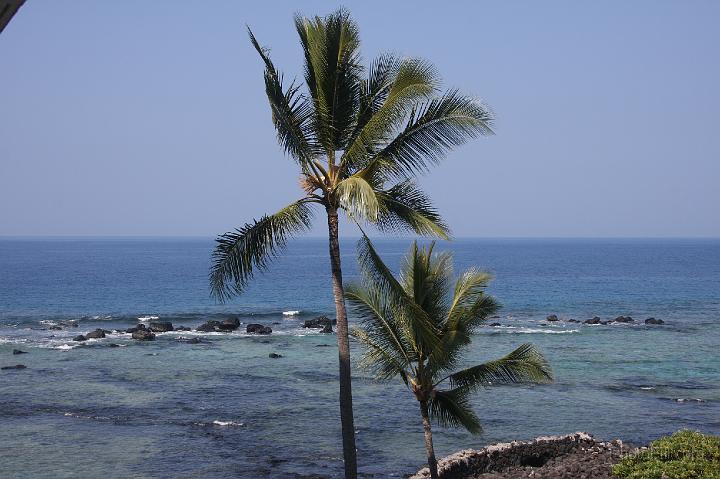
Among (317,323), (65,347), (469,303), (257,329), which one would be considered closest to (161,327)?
(257,329)

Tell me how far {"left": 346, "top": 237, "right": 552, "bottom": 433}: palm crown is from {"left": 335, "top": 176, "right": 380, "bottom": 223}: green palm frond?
5.03 metres

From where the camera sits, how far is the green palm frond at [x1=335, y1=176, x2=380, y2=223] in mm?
12055

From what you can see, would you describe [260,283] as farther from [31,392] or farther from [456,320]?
[456,320]

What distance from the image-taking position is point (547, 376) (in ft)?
58.4

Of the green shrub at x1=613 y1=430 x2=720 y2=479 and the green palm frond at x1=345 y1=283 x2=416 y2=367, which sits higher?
the green palm frond at x1=345 y1=283 x2=416 y2=367

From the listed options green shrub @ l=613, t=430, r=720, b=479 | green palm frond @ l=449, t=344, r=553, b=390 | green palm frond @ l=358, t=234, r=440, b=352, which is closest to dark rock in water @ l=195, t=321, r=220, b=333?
green palm frond @ l=449, t=344, r=553, b=390

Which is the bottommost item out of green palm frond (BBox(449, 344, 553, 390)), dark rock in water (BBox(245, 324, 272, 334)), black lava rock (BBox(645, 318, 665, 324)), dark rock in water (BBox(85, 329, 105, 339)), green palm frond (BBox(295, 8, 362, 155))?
dark rock in water (BBox(85, 329, 105, 339))

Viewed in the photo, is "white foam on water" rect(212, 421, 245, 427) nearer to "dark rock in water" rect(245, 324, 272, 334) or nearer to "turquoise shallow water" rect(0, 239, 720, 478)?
"turquoise shallow water" rect(0, 239, 720, 478)

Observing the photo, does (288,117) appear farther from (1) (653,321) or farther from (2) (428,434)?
(1) (653,321)

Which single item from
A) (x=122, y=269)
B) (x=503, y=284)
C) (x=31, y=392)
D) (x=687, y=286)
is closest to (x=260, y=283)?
(x=503, y=284)

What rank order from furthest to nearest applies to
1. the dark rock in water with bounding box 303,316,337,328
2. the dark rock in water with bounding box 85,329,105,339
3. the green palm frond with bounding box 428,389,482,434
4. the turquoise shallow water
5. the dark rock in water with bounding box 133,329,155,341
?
the dark rock in water with bounding box 303,316,337,328, the dark rock in water with bounding box 85,329,105,339, the dark rock in water with bounding box 133,329,155,341, the turquoise shallow water, the green palm frond with bounding box 428,389,482,434

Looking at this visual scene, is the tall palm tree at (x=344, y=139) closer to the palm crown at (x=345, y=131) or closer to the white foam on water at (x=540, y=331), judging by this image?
the palm crown at (x=345, y=131)

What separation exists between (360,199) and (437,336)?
617cm

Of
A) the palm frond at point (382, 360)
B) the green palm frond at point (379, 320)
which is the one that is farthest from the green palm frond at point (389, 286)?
the palm frond at point (382, 360)
